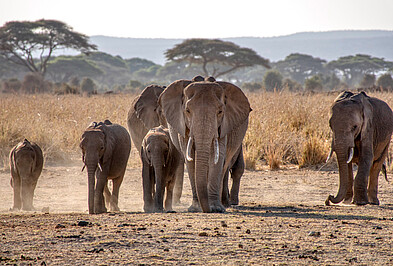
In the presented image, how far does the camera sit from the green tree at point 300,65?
69938mm

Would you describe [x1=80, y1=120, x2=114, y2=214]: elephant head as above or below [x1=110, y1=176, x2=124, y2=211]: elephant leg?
above

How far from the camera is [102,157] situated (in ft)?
22.5

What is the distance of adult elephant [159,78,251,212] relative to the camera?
5.75m

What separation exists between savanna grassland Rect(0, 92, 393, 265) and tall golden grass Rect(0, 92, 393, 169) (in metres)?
0.04

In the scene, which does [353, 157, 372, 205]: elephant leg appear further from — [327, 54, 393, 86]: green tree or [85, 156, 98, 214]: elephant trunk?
[327, 54, 393, 86]: green tree

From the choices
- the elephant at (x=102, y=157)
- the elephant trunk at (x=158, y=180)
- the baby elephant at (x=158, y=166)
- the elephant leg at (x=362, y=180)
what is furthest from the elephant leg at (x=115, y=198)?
the elephant leg at (x=362, y=180)

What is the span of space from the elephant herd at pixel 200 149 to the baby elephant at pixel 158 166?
1 cm

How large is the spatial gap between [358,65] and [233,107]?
5951 centimetres

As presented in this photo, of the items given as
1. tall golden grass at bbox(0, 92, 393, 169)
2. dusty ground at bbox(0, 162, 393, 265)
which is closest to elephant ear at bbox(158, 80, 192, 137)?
dusty ground at bbox(0, 162, 393, 265)

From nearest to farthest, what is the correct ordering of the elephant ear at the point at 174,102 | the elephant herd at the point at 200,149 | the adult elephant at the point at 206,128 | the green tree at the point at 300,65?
the adult elephant at the point at 206,128 → the elephant herd at the point at 200,149 → the elephant ear at the point at 174,102 → the green tree at the point at 300,65

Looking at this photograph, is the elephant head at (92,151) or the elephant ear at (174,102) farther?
the elephant head at (92,151)

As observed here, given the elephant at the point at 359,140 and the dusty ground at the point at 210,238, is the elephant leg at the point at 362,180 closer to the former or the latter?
the elephant at the point at 359,140

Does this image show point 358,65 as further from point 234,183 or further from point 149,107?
point 234,183

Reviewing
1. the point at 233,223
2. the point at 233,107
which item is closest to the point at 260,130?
the point at 233,107
